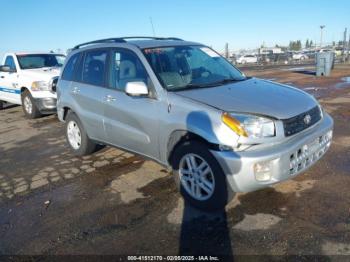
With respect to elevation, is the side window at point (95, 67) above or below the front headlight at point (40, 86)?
above

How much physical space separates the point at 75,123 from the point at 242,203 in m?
3.26

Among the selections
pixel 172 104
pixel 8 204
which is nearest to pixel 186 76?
pixel 172 104

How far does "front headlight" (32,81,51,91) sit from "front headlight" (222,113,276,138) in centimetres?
715

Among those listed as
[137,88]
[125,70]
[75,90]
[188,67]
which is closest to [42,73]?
[75,90]

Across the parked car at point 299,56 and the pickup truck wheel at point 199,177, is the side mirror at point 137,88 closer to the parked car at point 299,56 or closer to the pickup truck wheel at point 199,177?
the pickup truck wheel at point 199,177

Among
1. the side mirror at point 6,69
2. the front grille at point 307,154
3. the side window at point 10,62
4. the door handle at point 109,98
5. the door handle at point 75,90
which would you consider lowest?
the front grille at point 307,154

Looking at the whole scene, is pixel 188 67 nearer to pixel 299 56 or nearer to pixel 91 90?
pixel 91 90

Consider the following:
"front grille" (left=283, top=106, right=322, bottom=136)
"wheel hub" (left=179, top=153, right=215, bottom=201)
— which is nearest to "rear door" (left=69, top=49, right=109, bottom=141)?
"wheel hub" (left=179, top=153, right=215, bottom=201)

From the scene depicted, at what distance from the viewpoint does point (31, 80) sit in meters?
9.52

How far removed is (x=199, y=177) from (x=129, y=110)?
4.34 ft

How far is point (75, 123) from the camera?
228 inches

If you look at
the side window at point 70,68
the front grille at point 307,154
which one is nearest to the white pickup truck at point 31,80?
the side window at point 70,68

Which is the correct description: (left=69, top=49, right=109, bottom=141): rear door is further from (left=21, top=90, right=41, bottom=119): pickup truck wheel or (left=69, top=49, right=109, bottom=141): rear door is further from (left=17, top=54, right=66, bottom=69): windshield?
(left=17, top=54, right=66, bottom=69): windshield

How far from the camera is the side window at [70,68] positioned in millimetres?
5735
